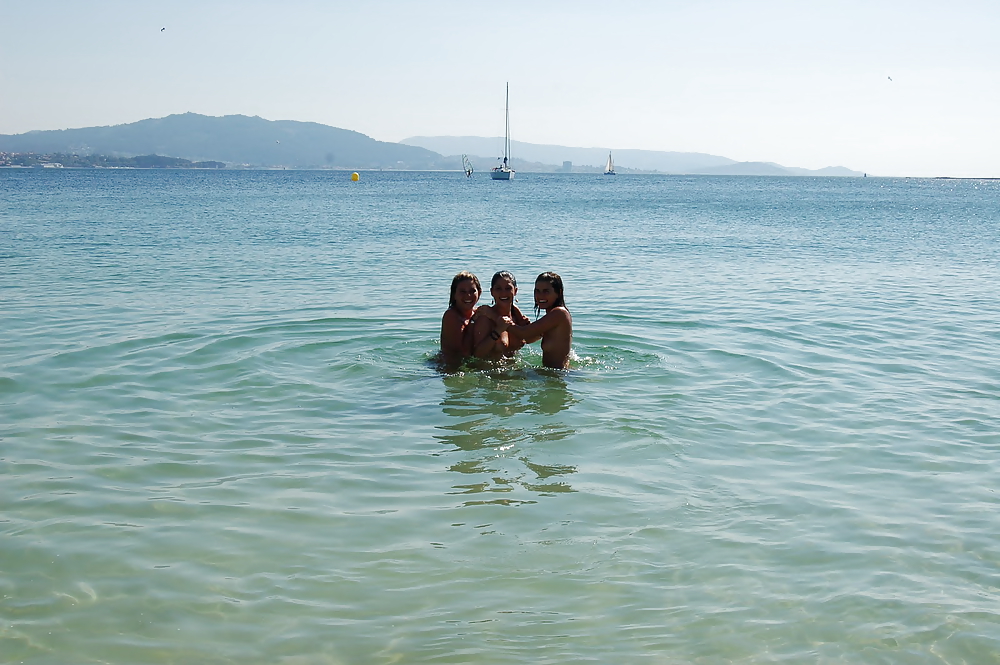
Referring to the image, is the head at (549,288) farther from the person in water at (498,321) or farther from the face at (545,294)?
the person in water at (498,321)

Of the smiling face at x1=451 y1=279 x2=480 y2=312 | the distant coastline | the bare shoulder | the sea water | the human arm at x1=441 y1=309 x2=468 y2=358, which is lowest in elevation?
the sea water

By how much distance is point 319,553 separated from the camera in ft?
17.5

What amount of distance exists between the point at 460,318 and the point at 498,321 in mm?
411

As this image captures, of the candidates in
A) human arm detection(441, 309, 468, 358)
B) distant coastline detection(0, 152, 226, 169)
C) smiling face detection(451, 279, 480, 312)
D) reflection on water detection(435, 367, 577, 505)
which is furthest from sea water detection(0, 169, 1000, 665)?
distant coastline detection(0, 152, 226, 169)

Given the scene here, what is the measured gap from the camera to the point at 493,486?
254 inches

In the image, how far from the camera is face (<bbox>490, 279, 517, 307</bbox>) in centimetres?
916

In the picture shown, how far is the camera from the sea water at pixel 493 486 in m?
4.57

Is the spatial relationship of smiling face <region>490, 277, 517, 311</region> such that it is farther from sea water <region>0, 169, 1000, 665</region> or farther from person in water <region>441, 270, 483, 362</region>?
sea water <region>0, 169, 1000, 665</region>

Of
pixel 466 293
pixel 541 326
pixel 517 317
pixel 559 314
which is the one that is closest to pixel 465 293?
pixel 466 293

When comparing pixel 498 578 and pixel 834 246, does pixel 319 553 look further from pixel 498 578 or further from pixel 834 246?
pixel 834 246

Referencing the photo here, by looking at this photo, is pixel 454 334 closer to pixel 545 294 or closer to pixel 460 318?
pixel 460 318

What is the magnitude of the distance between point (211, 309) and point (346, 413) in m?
6.45

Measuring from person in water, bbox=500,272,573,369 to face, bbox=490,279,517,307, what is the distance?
0.78ft

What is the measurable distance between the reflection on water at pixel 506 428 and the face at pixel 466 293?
77cm
